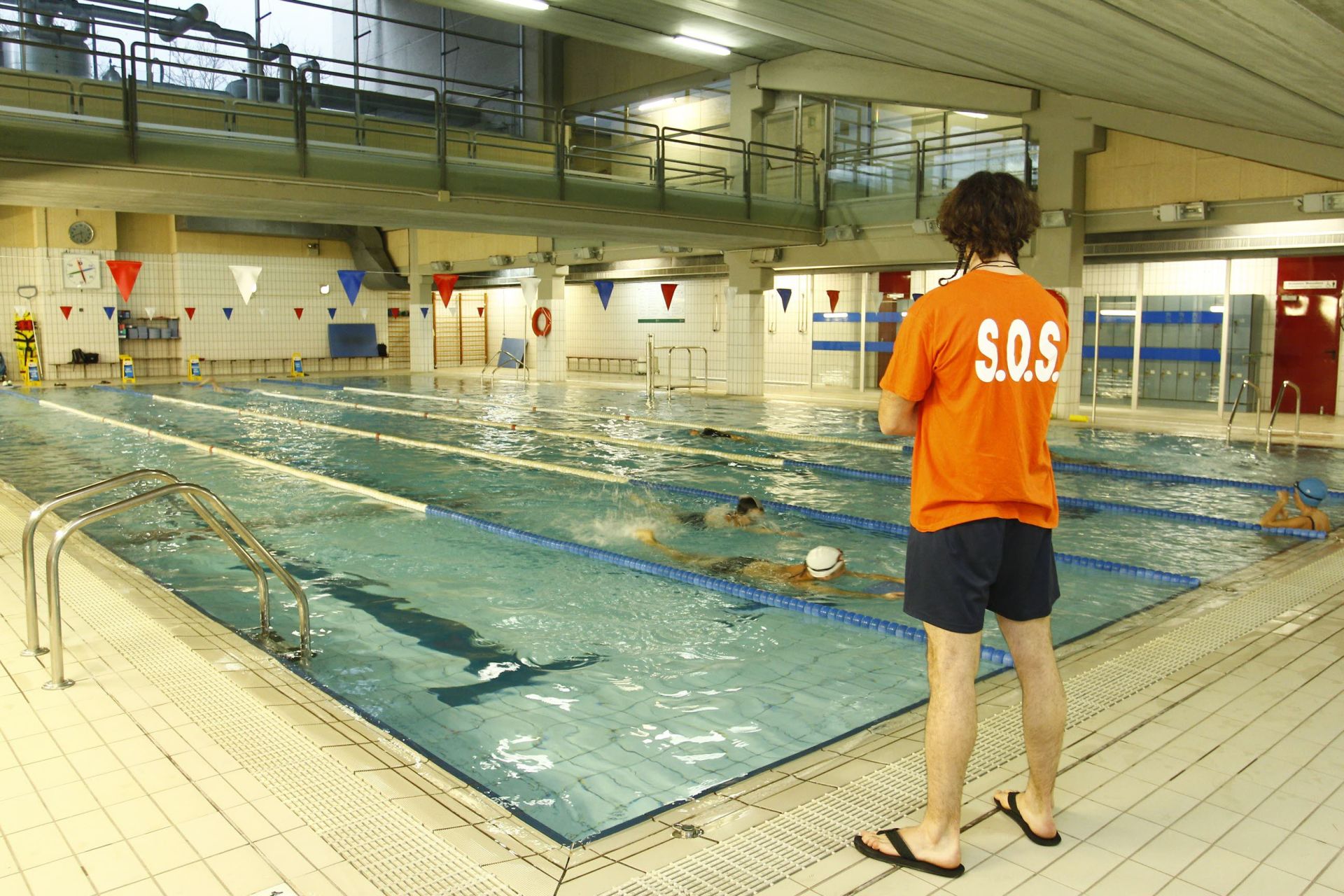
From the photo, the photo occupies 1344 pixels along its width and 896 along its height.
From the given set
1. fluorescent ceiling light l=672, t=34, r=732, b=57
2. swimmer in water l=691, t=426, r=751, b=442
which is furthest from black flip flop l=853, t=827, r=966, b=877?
fluorescent ceiling light l=672, t=34, r=732, b=57

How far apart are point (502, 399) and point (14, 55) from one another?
11.8m

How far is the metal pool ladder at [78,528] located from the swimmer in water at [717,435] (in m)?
7.82

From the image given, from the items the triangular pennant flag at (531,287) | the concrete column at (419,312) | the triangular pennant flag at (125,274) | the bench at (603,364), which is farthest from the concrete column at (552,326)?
the triangular pennant flag at (125,274)

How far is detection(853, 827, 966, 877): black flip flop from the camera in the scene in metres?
2.25

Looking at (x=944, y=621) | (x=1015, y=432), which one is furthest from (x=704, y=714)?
(x=1015, y=432)

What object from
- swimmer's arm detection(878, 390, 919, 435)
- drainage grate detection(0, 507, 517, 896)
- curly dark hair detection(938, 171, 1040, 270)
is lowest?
drainage grate detection(0, 507, 517, 896)

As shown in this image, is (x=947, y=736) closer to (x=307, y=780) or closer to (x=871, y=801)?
(x=871, y=801)

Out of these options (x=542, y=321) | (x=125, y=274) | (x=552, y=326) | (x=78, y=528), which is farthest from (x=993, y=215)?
(x=125, y=274)

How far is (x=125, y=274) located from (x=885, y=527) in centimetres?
1764

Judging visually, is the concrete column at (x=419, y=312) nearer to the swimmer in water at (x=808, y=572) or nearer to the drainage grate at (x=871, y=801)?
the swimmer in water at (x=808, y=572)

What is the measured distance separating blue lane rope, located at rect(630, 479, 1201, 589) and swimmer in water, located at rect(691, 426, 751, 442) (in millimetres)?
3100

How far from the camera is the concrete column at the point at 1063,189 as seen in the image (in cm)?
1311

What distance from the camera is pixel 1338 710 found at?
3352 millimetres

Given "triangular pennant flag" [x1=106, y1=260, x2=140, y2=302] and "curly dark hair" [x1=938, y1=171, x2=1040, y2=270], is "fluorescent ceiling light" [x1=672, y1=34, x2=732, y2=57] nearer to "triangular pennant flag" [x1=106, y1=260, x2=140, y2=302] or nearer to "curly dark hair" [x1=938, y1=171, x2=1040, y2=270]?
"triangular pennant flag" [x1=106, y1=260, x2=140, y2=302]
